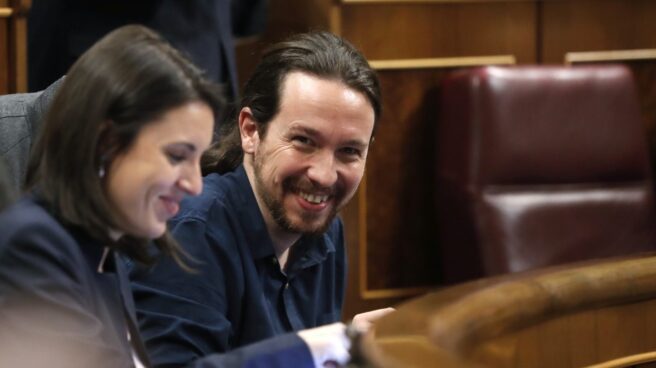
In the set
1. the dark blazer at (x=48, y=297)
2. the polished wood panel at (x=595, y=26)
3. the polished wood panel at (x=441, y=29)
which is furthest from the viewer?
the polished wood panel at (x=595, y=26)

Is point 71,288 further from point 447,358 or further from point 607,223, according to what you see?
point 607,223

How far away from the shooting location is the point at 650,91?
8.72ft

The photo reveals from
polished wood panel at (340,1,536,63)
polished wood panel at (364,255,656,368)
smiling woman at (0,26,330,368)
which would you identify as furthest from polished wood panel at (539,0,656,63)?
smiling woman at (0,26,330,368)

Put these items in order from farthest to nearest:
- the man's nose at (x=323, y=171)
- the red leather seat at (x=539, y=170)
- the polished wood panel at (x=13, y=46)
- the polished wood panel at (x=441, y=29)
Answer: the polished wood panel at (x=441, y=29) < the red leather seat at (x=539, y=170) < the polished wood panel at (x=13, y=46) < the man's nose at (x=323, y=171)

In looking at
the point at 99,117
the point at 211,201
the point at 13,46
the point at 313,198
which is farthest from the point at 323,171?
A: the point at 13,46

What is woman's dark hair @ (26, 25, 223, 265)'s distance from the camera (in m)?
0.96

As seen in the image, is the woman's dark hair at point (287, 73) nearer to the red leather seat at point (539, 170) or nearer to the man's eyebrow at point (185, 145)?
the man's eyebrow at point (185, 145)

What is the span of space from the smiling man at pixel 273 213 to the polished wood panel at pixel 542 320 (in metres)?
0.30

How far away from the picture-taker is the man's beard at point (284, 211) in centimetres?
141

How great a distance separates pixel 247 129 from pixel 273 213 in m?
0.14

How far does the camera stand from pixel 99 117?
960mm

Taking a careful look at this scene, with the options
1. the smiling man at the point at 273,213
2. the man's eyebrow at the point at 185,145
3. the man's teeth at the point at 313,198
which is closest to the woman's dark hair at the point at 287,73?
the smiling man at the point at 273,213

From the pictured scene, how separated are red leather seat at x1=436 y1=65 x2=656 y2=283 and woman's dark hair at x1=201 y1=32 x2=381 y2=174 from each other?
873 millimetres

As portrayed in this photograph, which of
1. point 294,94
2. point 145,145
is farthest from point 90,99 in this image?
point 294,94
